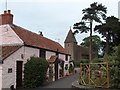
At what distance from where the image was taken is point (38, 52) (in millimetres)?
26438

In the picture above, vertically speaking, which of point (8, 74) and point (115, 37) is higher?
point (115, 37)

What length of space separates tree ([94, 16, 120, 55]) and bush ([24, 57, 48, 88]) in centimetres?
2827

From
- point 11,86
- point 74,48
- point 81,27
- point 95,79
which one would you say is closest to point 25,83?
point 11,86

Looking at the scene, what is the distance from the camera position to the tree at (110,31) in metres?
49.2

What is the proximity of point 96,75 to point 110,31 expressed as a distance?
105 ft

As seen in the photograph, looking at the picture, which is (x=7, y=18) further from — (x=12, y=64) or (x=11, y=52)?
(x=12, y=64)

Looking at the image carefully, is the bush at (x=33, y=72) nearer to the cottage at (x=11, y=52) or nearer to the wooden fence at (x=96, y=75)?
the cottage at (x=11, y=52)

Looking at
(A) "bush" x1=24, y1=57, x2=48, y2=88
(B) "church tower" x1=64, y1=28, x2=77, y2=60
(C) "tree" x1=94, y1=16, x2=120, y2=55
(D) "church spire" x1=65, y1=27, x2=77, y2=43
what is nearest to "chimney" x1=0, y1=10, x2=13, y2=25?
(A) "bush" x1=24, y1=57, x2=48, y2=88

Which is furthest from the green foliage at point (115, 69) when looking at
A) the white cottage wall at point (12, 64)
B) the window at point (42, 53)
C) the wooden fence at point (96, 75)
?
the window at point (42, 53)

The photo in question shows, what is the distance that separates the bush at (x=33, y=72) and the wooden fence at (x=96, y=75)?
371 centimetres

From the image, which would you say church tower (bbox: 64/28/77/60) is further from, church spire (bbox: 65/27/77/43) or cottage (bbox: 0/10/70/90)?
cottage (bbox: 0/10/70/90)

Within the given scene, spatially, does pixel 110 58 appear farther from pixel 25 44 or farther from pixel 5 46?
pixel 5 46

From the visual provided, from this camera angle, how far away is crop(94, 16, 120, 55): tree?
161 feet

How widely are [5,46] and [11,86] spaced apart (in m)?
4.36
